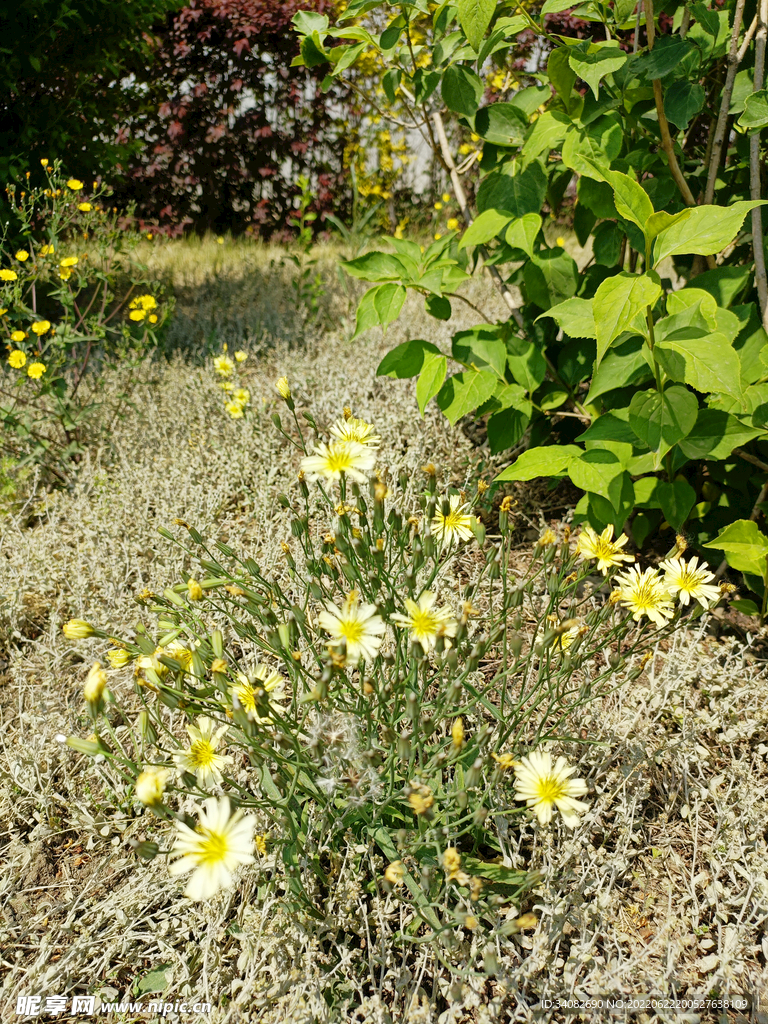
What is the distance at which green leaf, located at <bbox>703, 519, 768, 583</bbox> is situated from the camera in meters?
1.49

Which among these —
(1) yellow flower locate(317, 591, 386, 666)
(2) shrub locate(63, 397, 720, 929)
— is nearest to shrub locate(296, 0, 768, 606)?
(2) shrub locate(63, 397, 720, 929)

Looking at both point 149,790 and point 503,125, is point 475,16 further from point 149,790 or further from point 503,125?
point 149,790

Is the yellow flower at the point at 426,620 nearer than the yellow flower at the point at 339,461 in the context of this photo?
Yes

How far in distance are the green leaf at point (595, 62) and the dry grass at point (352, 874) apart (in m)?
1.29

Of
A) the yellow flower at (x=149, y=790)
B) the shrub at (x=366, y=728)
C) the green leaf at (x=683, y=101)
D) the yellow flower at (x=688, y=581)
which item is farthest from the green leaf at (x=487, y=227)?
the yellow flower at (x=149, y=790)

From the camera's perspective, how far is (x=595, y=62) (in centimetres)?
130

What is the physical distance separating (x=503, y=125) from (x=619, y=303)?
0.83 m

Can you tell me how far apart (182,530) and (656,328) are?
59.9 inches

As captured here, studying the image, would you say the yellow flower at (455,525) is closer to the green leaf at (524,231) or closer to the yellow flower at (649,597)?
Answer: the yellow flower at (649,597)

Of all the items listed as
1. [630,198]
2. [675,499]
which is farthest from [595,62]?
[675,499]

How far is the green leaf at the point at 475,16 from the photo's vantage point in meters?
1.22

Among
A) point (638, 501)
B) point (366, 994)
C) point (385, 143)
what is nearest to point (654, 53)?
point (638, 501)

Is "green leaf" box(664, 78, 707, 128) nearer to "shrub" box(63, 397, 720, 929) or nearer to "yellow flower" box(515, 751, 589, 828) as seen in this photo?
"shrub" box(63, 397, 720, 929)

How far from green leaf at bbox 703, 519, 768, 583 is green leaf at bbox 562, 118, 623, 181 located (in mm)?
897
